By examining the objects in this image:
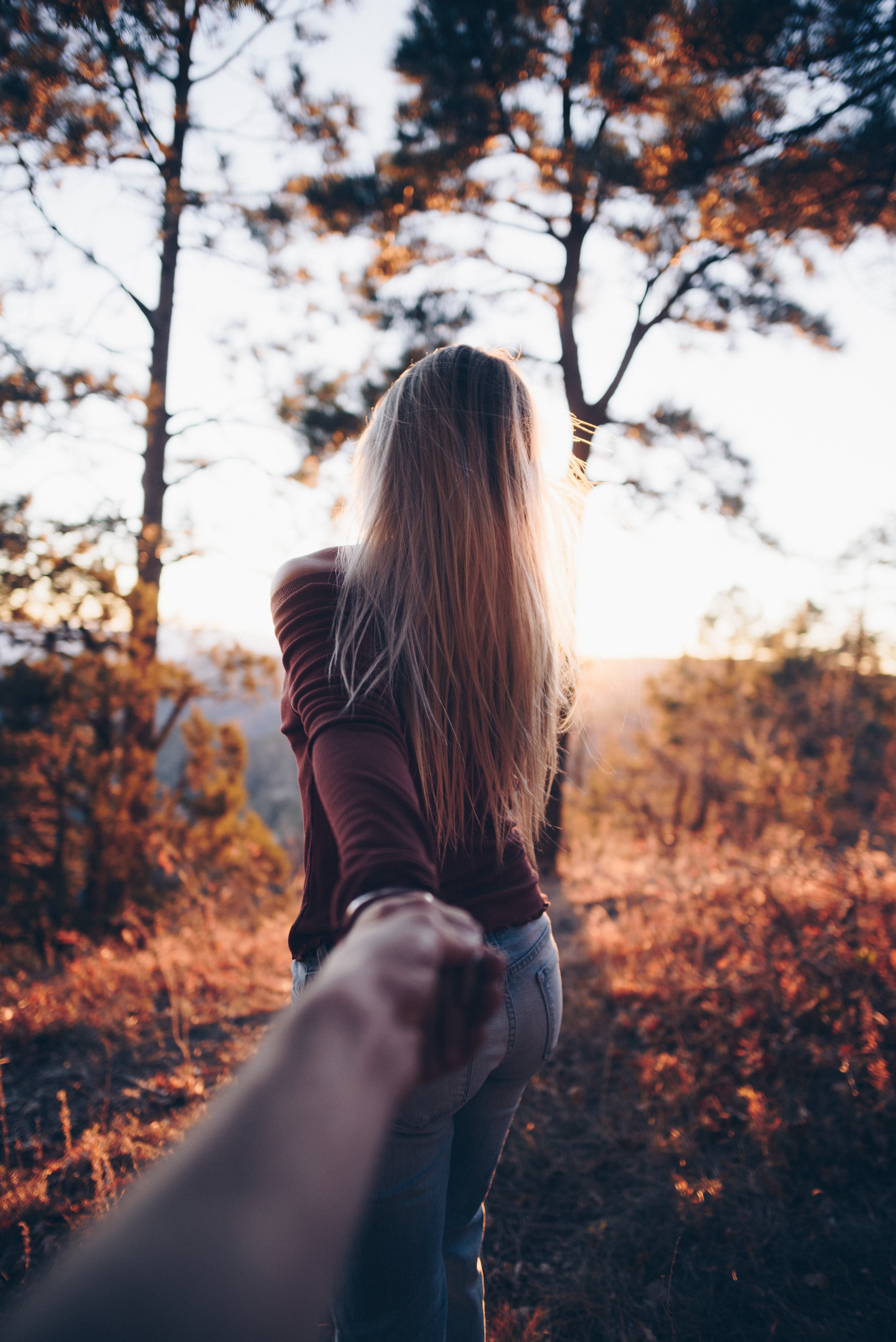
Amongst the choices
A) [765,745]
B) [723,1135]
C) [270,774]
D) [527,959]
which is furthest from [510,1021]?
[270,774]

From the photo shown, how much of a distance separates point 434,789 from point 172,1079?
3022 mm

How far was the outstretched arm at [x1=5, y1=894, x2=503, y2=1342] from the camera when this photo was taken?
392 millimetres

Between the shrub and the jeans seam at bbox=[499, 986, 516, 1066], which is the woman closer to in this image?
the jeans seam at bbox=[499, 986, 516, 1066]

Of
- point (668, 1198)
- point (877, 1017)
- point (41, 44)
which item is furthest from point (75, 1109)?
point (41, 44)

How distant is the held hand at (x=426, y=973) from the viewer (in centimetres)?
55

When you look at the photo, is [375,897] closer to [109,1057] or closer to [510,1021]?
[510,1021]

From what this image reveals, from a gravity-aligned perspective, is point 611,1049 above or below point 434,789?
below

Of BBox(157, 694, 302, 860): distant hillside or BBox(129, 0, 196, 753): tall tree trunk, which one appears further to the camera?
BBox(157, 694, 302, 860): distant hillside

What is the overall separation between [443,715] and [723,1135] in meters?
2.93

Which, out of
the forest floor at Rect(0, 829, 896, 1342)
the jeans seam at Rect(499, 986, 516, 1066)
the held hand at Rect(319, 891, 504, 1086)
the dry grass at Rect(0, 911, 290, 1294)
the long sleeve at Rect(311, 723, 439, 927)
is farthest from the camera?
the dry grass at Rect(0, 911, 290, 1294)

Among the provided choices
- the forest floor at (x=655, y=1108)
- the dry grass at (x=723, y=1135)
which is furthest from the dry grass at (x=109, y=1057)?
the dry grass at (x=723, y=1135)

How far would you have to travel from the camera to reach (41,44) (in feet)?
17.9

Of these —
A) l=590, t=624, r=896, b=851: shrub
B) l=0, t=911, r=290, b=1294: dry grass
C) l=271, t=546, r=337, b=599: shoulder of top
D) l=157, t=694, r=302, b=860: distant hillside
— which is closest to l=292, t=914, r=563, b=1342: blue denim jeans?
l=271, t=546, r=337, b=599: shoulder of top

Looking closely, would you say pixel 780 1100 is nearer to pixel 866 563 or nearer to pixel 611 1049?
pixel 611 1049
